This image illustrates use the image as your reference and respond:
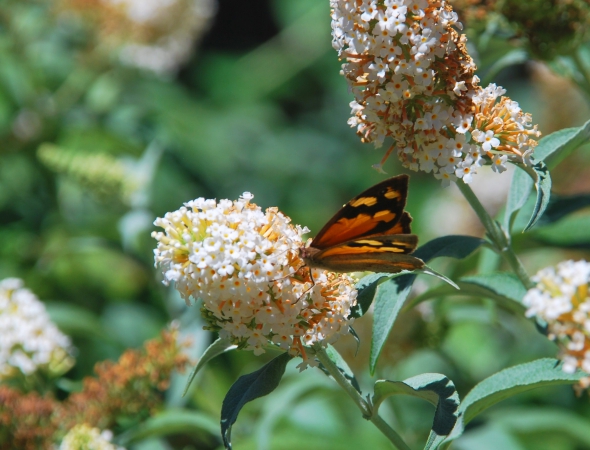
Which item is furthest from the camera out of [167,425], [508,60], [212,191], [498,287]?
[212,191]

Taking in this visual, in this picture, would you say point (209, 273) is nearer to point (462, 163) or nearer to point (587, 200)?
point (462, 163)

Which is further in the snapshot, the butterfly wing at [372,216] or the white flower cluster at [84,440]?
the white flower cluster at [84,440]

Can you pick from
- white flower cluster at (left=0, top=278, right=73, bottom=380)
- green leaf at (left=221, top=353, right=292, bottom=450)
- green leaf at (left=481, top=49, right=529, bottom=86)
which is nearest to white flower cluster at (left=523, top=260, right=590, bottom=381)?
green leaf at (left=221, top=353, right=292, bottom=450)

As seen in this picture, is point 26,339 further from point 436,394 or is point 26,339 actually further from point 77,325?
point 436,394

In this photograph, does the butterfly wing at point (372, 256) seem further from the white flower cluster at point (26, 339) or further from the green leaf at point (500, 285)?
the white flower cluster at point (26, 339)

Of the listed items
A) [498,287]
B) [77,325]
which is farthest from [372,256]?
[77,325]

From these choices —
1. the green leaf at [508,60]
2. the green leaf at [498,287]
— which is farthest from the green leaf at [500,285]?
the green leaf at [508,60]

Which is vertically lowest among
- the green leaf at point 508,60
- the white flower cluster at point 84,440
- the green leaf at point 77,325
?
the green leaf at point 77,325
